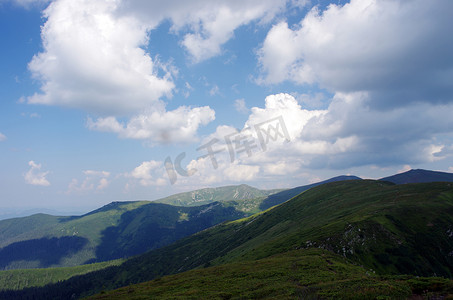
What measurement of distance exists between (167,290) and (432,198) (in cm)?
13696

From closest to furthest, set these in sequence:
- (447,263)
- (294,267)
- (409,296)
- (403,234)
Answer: (409,296)
(294,267)
(447,263)
(403,234)

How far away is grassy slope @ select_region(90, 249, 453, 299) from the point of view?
32781mm

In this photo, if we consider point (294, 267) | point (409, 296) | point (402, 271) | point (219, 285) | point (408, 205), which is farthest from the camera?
point (408, 205)

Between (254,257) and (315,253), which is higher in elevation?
(315,253)

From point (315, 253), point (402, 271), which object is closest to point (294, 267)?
point (315, 253)

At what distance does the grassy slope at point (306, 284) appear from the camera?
3278 cm

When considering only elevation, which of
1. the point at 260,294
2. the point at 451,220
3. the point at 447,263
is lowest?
the point at 447,263

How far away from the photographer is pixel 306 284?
4488 cm

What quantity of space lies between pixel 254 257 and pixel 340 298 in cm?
7318

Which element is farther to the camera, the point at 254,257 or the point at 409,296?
the point at 254,257

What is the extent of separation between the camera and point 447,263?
78062 millimetres

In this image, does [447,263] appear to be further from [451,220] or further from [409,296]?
[409,296]

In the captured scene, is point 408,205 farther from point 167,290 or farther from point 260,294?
point 167,290

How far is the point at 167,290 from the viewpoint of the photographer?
197 feet
